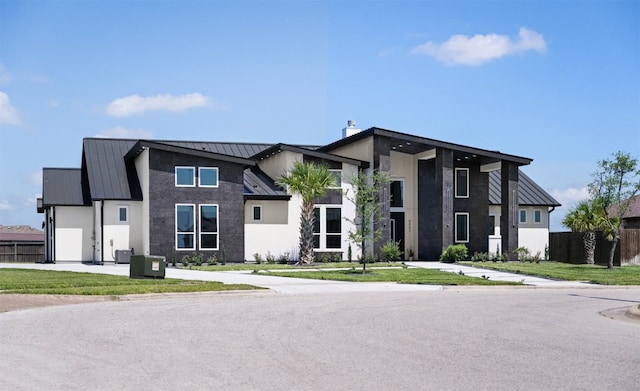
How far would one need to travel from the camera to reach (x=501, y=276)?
32219 mm

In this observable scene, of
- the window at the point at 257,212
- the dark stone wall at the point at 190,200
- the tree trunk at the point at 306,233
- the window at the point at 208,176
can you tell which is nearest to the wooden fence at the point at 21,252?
the dark stone wall at the point at 190,200

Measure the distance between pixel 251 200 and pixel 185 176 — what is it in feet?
12.7

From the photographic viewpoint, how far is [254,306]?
1844cm

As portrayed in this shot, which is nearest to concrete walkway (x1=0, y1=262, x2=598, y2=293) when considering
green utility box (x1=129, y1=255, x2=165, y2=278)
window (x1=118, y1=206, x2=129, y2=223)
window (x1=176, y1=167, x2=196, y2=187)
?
green utility box (x1=129, y1=255, x2=165, y2=278)

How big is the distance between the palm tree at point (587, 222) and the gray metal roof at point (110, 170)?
2338cm

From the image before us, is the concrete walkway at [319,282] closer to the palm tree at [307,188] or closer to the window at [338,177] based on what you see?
the palm tree at [307,188]

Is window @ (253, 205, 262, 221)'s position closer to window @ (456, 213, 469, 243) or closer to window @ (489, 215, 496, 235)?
window @ (456, 213, 469, 243)

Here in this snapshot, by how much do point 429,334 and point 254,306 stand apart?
608 centimetres

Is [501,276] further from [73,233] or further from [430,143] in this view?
[73,233]

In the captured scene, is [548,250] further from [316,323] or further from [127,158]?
[316,323]

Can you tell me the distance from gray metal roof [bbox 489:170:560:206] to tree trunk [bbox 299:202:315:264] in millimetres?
14570

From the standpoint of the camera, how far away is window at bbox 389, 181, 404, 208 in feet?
142

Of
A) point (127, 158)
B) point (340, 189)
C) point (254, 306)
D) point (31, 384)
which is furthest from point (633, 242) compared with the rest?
point (31, 384)

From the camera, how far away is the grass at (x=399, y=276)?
28.2 metres
